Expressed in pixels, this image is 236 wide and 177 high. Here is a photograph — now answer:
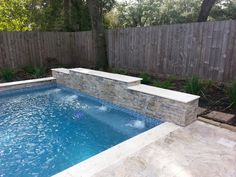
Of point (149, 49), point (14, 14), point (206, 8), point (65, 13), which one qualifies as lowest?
point (149, 49)

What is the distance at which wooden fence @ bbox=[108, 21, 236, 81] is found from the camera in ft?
17.7

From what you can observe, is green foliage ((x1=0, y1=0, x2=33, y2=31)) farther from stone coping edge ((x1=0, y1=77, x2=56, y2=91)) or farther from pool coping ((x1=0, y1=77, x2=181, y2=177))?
pool coping ((x1=0, y1=77, x2=181, y2=177))

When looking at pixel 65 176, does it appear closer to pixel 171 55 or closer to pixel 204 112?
pixel 204 112

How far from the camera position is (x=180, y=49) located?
20.7 feet

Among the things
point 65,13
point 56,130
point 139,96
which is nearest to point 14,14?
point 65,13

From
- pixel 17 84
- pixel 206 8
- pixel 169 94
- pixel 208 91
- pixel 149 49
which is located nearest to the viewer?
pixel 169 94

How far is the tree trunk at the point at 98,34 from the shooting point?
312 inches

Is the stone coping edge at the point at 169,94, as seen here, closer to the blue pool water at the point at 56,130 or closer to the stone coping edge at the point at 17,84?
the blue pool water at the point at 56,130

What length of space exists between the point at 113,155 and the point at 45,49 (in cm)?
810

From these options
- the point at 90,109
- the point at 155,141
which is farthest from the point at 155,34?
the point at 155,141

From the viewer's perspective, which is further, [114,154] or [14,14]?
[14,14]

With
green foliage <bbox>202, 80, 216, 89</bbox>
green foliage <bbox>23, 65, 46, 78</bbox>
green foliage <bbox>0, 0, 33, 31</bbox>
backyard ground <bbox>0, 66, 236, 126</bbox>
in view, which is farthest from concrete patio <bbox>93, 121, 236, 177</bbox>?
green foliage <bbox>0, 0, 33, 31</bbox>

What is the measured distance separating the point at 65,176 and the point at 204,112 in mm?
3048

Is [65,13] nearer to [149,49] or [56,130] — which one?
[149,49]
